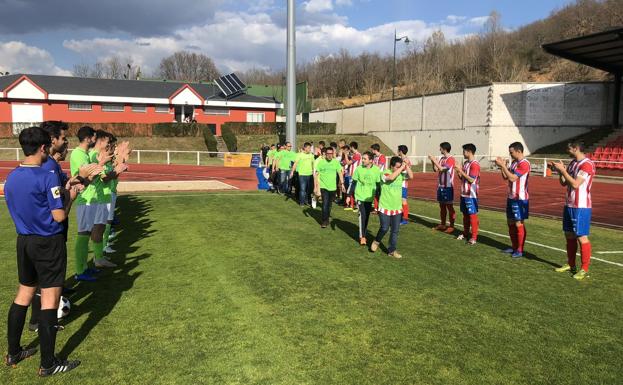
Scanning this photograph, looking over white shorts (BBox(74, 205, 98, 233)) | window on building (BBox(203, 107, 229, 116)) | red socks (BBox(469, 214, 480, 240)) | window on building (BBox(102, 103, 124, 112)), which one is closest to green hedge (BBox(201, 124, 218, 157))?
window on building (BBox(203, 107, 229, 116))

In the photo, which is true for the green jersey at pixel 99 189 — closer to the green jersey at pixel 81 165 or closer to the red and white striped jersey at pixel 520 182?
the green jersey at pixel 81 165

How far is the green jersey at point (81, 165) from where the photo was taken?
630 centimetres

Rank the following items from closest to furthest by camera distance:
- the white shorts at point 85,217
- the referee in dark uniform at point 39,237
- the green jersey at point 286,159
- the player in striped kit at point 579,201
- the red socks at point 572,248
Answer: the referee in dark uniform at point 39,237, the white shorts at point 85,217, the player in striped kit at point 579,201, the red socks at point 572,248, the green jersey at point 286,159

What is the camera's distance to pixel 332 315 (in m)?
5.35

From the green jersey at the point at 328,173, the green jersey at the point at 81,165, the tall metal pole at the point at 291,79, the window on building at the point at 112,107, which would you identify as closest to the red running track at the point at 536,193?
the tall metal pole at the point at 291,79

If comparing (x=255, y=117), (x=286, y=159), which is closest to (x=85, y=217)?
(x=286, y=159)

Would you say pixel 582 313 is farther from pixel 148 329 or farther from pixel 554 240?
pixel 148 329

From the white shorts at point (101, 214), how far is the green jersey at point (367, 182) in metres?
4.67

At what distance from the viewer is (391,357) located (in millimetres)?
4348

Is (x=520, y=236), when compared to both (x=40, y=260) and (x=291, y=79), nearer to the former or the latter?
(x=40, y=260)

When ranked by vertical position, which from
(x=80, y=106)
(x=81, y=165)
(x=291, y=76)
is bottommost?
(x=81, y=165)

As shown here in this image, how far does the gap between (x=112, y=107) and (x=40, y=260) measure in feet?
153

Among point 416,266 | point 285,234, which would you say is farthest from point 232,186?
point 416,266

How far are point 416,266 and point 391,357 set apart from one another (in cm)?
335
